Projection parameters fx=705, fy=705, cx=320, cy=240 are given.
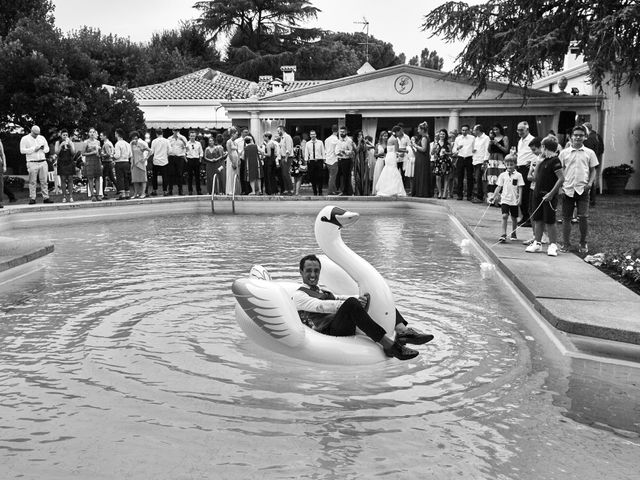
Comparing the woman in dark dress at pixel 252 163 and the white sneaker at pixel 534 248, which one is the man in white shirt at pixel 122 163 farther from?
the white sneaker at pixel 534 248

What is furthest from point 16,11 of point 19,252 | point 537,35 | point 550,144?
point 550,144

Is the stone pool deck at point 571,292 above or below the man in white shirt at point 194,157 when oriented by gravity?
below

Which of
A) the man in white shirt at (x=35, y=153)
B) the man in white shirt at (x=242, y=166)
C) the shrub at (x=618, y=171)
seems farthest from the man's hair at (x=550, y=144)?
the shrub at (x=618, y=171)

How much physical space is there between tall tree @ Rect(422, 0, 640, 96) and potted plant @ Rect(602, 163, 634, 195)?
301cm

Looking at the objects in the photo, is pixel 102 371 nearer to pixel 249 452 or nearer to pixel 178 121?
pixel 249 452

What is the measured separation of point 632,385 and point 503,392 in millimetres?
1200

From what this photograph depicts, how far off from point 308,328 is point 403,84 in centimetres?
2253

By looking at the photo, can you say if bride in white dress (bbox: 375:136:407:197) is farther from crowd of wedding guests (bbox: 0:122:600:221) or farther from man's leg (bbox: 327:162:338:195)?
man's leg (bbox: 327:162:338:195)

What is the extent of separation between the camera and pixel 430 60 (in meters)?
91.8

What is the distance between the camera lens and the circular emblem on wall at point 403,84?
27.8m

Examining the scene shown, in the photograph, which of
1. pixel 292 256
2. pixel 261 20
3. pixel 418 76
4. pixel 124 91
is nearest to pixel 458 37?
pixel 418 76

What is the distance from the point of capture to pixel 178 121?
117 ft

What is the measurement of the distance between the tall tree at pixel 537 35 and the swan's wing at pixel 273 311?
56.6ft

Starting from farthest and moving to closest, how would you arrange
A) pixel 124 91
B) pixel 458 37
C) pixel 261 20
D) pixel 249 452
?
pixel 261 20
pixel 124 91
pixel 458 37
pixel 249 452
